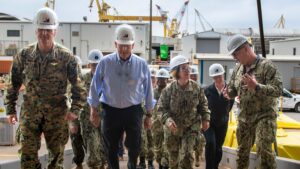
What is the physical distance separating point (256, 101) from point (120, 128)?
1791mm

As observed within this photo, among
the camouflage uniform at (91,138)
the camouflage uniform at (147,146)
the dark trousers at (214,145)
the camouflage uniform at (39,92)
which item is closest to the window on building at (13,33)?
the camouflage uniform at (147,146)

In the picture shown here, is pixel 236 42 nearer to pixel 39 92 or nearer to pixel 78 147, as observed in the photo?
pixel 39 92

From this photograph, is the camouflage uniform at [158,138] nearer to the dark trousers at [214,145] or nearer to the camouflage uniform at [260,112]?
the dark trousers at [214,145]

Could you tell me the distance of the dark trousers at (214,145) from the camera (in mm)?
6258

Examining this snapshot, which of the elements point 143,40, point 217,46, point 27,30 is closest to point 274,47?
point 217,46

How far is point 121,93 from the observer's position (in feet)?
15.8

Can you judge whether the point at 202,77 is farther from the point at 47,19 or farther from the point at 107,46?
the point at 47,19

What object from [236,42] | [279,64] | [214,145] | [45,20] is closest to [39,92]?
[45,20]

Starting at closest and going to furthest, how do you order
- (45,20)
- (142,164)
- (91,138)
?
(45,20), (91,138), (142,164)

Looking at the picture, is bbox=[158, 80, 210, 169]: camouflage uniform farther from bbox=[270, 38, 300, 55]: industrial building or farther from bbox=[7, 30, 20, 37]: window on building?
bbox=[7, 30, 20, 37]: window on building

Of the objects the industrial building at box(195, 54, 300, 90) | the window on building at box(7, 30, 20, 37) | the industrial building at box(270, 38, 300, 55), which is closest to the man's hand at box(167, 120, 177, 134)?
the industrial building at box(195, 54, 300, 90)

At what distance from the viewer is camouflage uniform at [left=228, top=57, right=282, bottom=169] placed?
193 inches

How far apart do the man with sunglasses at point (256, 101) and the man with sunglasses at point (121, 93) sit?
1.27 m

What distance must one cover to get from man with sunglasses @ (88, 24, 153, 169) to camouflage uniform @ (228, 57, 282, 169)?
1318 mm
